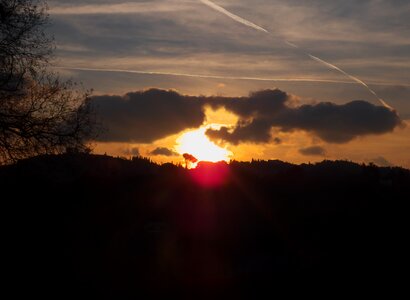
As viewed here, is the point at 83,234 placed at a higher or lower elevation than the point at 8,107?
lower

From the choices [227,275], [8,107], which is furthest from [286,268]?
[8,107]

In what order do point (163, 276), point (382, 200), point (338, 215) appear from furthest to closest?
Result: point (382, 200), point (338, 215), point (163, 276)

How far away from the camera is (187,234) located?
2759 cm

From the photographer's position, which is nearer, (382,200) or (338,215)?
(338,215)

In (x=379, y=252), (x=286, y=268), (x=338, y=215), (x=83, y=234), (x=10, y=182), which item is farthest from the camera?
(x=338, y=215)

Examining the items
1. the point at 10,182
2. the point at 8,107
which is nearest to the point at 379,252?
the point at 8,107

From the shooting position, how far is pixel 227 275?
21844 mm

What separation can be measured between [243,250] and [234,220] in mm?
5287

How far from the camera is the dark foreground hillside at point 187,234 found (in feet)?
69.2

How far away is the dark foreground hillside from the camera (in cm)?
2109

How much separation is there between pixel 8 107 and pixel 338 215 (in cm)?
1727

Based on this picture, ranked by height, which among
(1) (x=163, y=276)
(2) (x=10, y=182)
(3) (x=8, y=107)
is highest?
(3) (x=8, y=107)

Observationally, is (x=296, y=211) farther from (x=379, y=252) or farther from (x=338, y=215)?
(x=379, y=252)

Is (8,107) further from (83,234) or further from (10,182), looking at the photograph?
(10,182)
